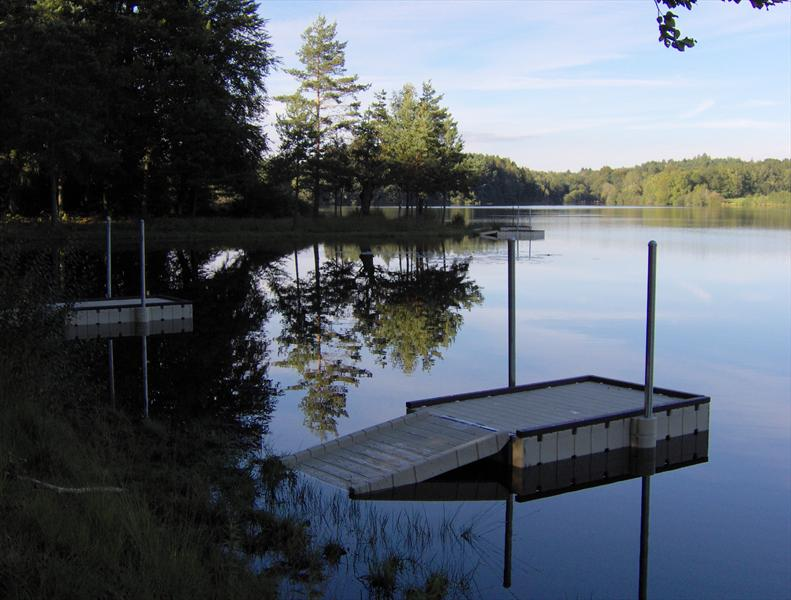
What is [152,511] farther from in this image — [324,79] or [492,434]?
[324,79]

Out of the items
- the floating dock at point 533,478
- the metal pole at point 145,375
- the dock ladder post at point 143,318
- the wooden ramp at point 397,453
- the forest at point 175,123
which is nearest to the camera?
the wooden ramp at point 397,453

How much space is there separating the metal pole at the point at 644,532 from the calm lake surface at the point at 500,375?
0.20ft

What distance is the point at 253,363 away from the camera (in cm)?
1444

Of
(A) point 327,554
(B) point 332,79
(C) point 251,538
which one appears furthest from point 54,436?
(B) point 332,79

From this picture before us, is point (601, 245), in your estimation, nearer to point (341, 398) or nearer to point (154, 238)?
point (154, 238)

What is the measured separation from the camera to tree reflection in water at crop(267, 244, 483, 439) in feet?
43.4

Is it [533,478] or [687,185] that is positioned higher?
[687,185]

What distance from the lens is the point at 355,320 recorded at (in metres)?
19.9

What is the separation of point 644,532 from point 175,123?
124ft

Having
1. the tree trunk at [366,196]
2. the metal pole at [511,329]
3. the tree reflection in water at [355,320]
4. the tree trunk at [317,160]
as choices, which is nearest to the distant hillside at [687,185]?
the tree trunk at [366,196]

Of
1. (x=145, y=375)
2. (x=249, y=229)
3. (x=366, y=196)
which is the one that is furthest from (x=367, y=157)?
(x=145, y=375)

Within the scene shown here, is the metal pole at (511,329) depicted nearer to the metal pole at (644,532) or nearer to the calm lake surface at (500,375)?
the calm lake surface at (500,375)

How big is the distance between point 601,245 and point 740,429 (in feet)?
125

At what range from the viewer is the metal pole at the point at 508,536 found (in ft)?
21.3
